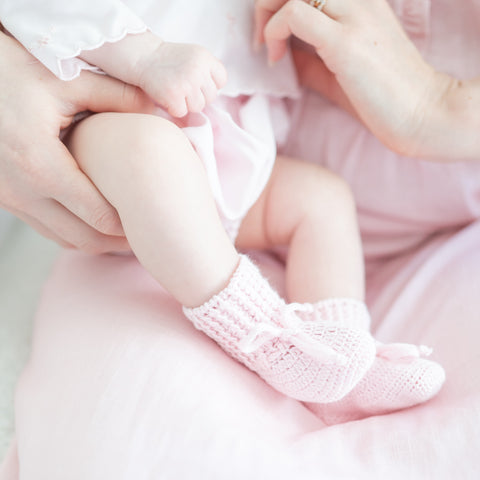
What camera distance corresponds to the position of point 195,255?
0.71 meters

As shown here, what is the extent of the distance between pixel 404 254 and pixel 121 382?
62 cm

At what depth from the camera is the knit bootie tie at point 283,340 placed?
72 centimetres

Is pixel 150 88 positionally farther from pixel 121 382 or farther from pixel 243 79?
pixel 121 382

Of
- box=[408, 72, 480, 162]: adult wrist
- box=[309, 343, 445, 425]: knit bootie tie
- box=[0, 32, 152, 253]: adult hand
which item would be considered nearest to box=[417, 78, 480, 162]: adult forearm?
box=[408, 72, 480, 162]: adult wrist

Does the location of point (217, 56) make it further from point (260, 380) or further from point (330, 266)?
point (260, 380)

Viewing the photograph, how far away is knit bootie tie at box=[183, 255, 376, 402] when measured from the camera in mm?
724

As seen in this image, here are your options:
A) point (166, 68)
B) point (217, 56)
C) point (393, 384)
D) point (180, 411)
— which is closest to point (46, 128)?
point (166, 68)

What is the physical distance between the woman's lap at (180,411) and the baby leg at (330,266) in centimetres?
4

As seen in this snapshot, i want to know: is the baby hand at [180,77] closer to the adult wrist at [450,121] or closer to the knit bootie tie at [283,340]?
the knit bootie tie at [283,340]

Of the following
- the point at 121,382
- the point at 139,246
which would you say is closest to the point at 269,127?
the point at 139,246

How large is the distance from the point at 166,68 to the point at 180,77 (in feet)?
0.10

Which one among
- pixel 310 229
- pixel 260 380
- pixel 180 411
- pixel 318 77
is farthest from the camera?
pixel 318 77

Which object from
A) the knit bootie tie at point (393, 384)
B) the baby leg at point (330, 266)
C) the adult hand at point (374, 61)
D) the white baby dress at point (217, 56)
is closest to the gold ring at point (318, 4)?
the adult hand at point (374, 61)

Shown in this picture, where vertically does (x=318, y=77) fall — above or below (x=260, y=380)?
above
